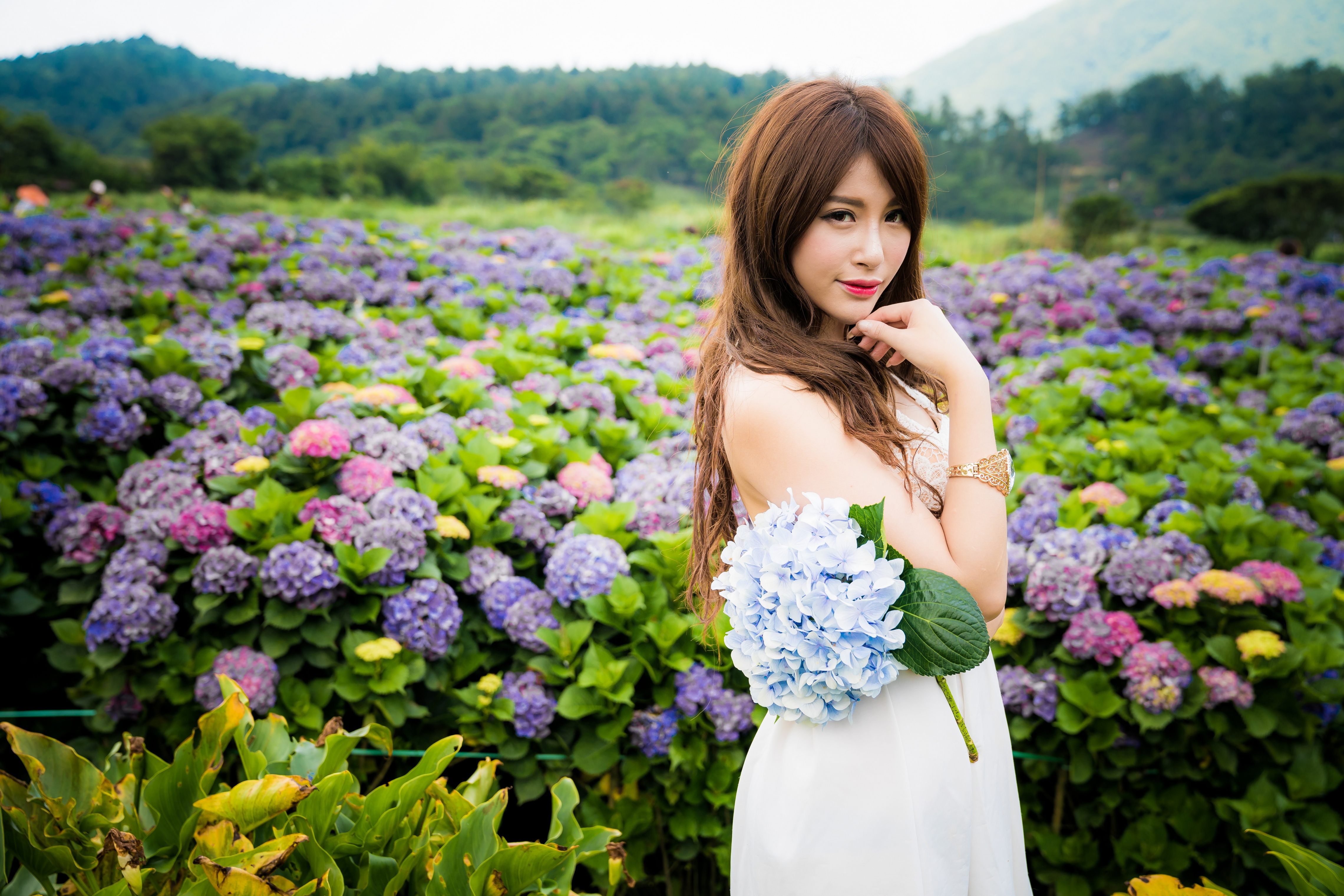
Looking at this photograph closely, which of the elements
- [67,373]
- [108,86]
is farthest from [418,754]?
[108,86]

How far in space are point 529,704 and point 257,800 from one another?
3.32 feet

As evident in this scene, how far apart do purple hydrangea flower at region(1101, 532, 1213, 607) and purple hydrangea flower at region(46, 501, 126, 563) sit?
3.11m

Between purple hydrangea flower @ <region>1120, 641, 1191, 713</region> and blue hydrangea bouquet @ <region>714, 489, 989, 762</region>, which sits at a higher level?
blue hydrangea bouquet @ <region>714, 489, 989, 762</region>

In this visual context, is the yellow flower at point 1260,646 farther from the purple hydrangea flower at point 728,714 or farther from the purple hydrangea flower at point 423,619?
the purple hydrangea flower at point 423,619

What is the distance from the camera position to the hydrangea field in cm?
203

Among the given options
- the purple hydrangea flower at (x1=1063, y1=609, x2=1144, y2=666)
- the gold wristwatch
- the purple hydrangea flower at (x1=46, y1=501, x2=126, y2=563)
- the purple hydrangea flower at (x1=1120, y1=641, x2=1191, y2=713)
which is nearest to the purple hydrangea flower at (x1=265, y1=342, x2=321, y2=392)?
the purple hydrangea flower at (x1=46, y1=501, x2=126, y2=563)

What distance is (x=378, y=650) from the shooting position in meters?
1.98

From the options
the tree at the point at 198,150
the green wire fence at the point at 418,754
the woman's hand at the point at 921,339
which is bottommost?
the green wire fence at the point at 418,754

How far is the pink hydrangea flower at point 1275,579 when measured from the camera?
209 cm

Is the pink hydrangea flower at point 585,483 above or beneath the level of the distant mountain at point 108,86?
beneath

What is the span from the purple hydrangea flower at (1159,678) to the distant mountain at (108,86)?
107ft

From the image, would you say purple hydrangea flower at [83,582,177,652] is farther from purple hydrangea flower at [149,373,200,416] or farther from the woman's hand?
the woman's hand

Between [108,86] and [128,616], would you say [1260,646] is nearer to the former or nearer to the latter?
[128,616]

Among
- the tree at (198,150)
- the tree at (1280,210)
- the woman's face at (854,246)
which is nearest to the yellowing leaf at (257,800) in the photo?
the woman's face at (854,246)
